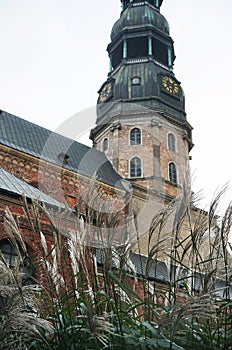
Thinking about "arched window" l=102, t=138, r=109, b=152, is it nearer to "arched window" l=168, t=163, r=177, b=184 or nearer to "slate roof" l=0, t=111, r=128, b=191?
"slate roof" l=0, t=111, r=128, b=191

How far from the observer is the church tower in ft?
70.3

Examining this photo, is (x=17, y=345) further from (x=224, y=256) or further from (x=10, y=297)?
(x=224, y=256)

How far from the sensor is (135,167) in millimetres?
21391

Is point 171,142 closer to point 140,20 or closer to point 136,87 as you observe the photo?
point 136,87

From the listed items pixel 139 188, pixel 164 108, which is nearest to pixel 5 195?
pixel 139 188

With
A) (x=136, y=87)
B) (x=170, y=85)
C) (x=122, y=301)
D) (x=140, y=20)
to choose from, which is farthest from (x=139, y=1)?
(x=122, y=301)

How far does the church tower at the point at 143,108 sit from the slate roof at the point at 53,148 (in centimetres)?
106

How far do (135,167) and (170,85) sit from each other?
5581 mm

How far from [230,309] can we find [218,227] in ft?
1.66

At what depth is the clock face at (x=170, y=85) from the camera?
78.5 feet

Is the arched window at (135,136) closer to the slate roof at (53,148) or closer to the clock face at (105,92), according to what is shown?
the slate roof at (53,148)

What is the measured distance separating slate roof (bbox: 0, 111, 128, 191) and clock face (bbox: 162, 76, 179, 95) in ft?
17.1

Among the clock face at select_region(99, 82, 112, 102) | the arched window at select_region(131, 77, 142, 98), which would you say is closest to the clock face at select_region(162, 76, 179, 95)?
the arched window at select_region(131, 77, 142, 98)

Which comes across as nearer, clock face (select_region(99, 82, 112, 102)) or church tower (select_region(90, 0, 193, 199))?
church tower (select_region(90, 0, 193, 199))
